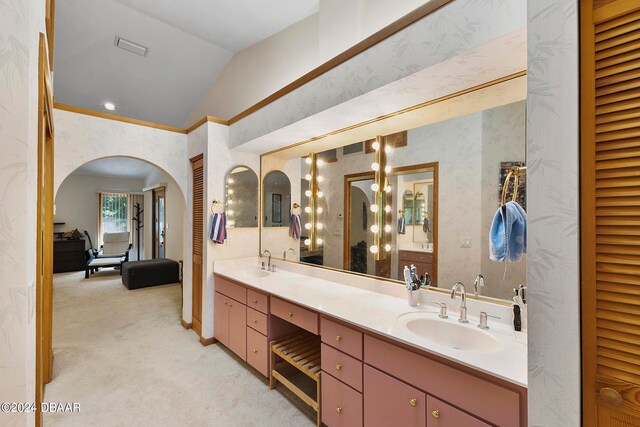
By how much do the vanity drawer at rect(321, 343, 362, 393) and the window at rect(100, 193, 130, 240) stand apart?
346 inches

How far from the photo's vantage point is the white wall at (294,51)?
2.10 meters

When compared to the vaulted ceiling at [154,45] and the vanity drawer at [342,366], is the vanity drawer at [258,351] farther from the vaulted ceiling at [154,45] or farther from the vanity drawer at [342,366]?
the vaulted ceiling at [154,45]

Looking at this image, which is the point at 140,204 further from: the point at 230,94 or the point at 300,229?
the point at 300,229

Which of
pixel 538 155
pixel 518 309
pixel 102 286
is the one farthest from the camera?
pixel 102 286

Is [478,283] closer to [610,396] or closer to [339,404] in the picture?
[610,396]

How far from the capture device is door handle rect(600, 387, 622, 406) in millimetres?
707

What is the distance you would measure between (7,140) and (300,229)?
2.35 meters

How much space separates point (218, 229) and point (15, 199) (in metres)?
2.21

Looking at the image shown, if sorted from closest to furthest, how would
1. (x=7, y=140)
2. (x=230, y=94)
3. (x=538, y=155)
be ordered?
(x=7, y=140), (x=538, y=155), (x=230, y=94)

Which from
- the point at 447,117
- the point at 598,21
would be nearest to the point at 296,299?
the point at 447,117

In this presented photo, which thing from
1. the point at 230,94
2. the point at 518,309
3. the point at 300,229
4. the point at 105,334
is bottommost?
the point at 105,334

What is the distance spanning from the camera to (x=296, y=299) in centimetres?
201

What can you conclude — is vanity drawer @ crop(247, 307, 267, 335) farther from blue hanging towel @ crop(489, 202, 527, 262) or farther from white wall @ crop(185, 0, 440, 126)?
white wall @ crop(185, 0, 440, 126)

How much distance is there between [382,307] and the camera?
6.00ft
